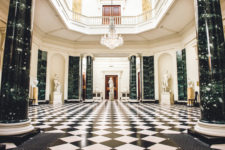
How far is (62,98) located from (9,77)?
35.4ft

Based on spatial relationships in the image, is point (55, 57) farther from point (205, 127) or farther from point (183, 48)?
point (205, 127)

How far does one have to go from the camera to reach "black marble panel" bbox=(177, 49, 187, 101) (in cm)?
1110

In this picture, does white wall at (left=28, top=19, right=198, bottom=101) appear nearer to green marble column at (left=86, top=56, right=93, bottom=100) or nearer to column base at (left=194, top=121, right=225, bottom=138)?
green marble column at (left=86, top=56, right=93, bottom=100)

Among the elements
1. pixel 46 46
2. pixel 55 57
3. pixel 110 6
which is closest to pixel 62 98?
pixel 55 57

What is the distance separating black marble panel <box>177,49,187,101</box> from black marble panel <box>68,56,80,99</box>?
7.79 metres


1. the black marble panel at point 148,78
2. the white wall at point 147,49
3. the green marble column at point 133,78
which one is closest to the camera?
the white wall at point 147,49

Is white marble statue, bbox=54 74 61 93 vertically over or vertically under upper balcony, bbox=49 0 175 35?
under

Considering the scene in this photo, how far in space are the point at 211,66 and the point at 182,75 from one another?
8.87 meters

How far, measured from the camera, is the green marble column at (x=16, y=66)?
2977mm

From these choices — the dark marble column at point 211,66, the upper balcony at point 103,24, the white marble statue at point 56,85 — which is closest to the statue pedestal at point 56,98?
the white marble statue at point 56,85

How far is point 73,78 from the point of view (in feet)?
44.9

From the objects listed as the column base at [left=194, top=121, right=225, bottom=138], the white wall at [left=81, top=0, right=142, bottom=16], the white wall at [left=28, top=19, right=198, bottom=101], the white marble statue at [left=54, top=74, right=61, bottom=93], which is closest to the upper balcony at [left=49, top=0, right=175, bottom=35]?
the white wall at [left=28, top=19, right=198, bottom=101]

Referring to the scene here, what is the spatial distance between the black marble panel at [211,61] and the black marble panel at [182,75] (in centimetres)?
845

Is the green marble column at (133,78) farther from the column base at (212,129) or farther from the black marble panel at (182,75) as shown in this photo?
the column base at (212,129)
